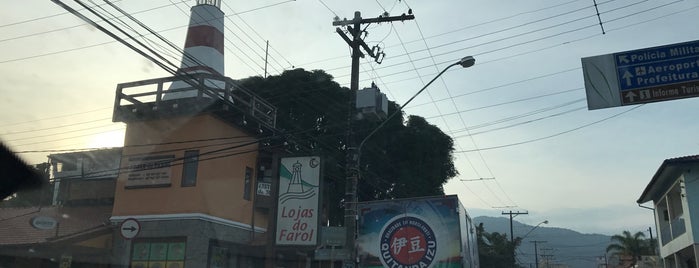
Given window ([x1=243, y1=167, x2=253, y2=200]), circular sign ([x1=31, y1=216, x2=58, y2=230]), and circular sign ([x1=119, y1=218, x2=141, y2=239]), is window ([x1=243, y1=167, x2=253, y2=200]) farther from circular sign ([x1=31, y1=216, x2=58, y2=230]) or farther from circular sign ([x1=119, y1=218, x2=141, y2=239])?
circular sign ([x1=119, y1=218, x2=141, y2=239])

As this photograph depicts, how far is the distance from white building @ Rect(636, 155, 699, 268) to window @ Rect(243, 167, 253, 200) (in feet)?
53.3

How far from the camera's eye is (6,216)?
931 inches

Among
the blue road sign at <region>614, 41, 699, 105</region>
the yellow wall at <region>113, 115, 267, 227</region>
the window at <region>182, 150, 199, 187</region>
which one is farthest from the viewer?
the window at <region>182, 150, 199, 187</region>

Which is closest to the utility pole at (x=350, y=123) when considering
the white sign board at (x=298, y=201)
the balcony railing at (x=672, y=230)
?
the white sign board at (x=298, y=201)

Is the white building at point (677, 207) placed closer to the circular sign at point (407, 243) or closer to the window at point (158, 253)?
the circular sign at point (407, 243)

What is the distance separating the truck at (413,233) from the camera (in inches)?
560

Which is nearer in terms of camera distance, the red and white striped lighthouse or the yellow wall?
the yellow wall

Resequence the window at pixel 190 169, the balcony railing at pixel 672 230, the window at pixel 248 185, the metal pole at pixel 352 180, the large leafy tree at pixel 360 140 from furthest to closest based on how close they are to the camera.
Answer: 1. the large leafy tree at pixel 360 140
2. the balcony railing at pixel 672 230
3. the window at pixel 248 185
4. the window at pixel 190 169
5. the metal pole at pixel 352 180

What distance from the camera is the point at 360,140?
27.2 m

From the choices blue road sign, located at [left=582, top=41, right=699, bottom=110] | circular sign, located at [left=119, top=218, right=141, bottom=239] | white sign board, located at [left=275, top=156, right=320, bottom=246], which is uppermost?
blue road sign, located at [left=582, top=41, right=699, bottom=110]

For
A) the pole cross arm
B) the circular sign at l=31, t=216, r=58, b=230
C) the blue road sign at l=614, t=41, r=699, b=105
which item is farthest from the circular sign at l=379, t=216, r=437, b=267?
the circular sign at l=31, t=216, r=58, b=230

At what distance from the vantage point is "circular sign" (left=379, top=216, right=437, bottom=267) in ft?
47.1

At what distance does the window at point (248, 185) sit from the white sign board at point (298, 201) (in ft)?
7.59

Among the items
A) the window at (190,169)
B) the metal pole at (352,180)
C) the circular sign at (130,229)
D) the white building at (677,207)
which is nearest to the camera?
the circular sign at (130,229)
